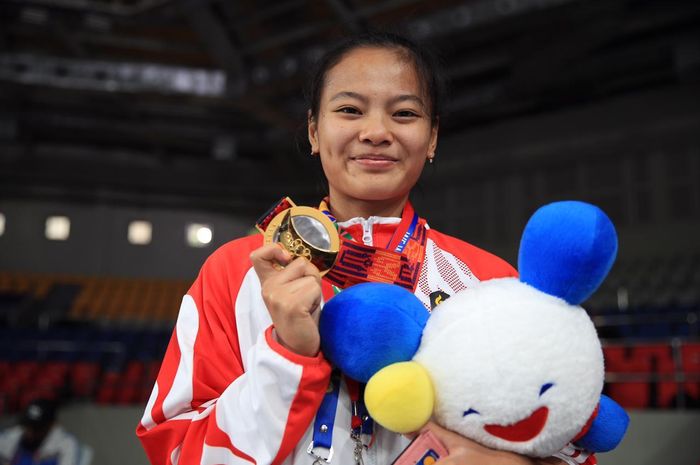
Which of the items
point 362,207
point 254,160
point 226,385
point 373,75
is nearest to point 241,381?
point 226,385

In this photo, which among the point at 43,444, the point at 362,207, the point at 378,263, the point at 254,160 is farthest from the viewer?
the point at 254,160

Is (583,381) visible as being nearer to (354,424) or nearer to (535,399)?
(535,399)

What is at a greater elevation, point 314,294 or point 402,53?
point 402,53

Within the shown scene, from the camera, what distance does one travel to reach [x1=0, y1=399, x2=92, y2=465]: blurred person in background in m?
3.81

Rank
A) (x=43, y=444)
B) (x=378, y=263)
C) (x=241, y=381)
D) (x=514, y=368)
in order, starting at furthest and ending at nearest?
(x=43, y=444) → (x=378, y=263) → (x=241, y=381) → (x=514, y=368)

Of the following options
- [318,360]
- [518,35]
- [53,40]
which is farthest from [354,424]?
[53,40]

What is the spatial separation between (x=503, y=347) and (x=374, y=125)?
385 mm

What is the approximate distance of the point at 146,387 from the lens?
6.50 meters

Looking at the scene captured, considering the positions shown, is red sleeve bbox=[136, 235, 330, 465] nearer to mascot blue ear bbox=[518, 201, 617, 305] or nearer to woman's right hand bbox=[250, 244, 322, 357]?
woman's right hand bbox=[250, 244, 322, 357]

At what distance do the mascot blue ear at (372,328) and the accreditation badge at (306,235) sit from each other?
50 millimetres

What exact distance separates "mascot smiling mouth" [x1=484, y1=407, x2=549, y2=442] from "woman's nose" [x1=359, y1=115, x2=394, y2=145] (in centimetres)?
41

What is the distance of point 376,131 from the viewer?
0.89m

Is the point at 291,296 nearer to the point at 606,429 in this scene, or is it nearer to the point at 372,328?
the point at 372,328

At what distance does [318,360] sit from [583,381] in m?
0.28
